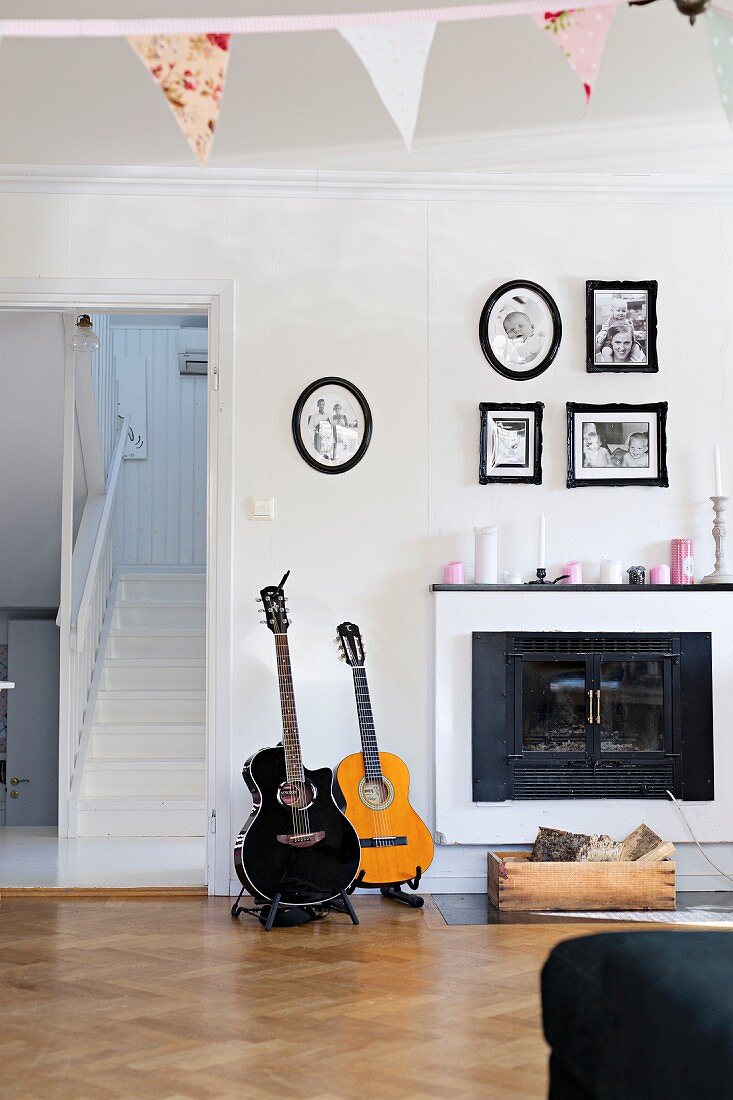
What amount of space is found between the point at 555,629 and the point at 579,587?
0.62 ft

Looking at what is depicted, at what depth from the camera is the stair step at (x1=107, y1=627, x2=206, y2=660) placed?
6762 millimetres

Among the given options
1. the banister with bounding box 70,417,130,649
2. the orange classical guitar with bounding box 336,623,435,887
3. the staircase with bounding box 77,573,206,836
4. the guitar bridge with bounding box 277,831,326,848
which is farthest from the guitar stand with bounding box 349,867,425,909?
the banister with bounding box 70,417,130,649

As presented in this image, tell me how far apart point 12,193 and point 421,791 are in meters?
2.89

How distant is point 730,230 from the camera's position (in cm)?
458

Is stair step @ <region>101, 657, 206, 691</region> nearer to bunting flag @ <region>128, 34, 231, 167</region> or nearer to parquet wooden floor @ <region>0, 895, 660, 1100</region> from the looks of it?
parquet wooden floor @ <region>0, 895, 660, 1100</region>

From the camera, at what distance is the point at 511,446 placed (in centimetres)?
446

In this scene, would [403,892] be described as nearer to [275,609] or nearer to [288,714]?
[288,714]

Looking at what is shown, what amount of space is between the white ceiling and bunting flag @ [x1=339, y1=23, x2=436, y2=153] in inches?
37.1

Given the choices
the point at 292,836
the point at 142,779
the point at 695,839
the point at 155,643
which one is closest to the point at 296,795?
the point at 292,836

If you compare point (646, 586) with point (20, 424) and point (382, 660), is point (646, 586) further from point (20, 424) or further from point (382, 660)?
point (20, 424)

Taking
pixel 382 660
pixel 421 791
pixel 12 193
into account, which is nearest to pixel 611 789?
pixel 421 791

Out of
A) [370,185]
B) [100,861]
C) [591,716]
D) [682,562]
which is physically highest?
[370,185]

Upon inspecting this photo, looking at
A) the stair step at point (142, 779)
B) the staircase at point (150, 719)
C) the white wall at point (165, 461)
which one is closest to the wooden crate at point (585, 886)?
the staircase at point (150, 719)

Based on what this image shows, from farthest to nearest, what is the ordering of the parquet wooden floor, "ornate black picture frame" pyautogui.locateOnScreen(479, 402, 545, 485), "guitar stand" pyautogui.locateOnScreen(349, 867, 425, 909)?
"ornate black picture frame" pyautogui.locateOnScreen(479, 402, 545, 485), "guitar stand" pyautogui.locateOnScreen(349, 867, 425, 909), the parquet wooden floor
